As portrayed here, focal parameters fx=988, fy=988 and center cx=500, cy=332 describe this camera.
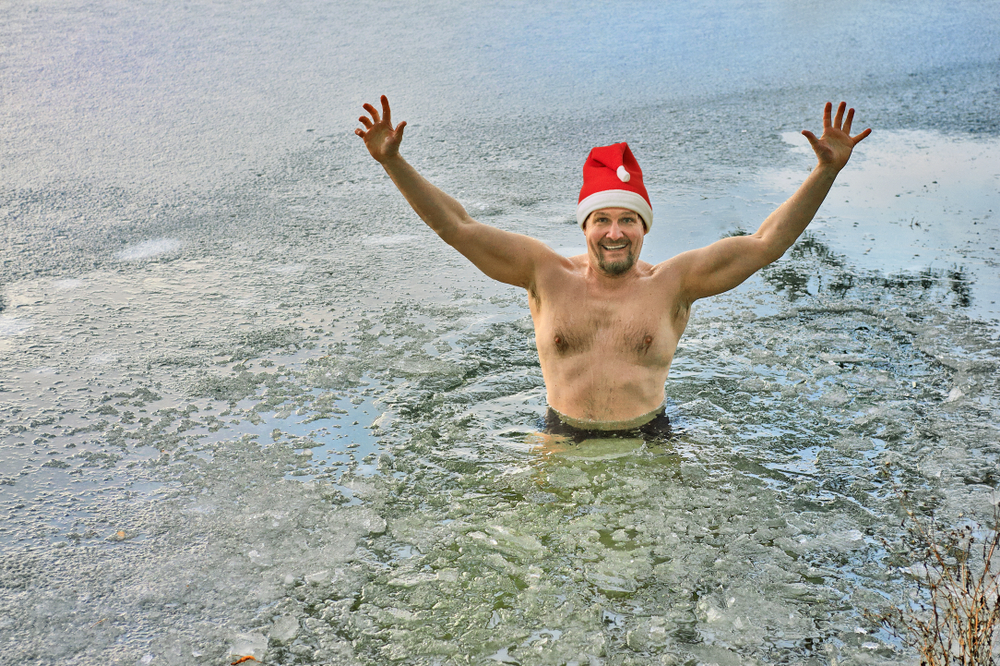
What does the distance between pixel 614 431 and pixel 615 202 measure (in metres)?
0.92

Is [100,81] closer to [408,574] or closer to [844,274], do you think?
[844,274]

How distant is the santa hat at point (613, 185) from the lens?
12.8 ft

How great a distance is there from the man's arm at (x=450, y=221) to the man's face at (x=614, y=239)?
20cm

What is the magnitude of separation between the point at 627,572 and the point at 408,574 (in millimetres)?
696

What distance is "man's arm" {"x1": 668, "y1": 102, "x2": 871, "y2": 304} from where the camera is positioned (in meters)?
3.58

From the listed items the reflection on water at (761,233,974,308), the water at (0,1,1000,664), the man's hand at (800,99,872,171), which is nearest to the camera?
the water at (0,1,1000,664)

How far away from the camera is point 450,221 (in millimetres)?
3717

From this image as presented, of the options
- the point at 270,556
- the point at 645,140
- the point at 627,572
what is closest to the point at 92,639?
the point at 270,556

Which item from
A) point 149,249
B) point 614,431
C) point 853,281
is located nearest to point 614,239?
point 614,431

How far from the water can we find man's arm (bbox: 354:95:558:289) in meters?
0.72

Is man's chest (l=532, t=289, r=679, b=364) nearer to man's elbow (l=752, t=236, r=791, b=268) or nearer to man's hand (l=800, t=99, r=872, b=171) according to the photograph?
man's elbow (l=752, t=236, r=791, b=268)

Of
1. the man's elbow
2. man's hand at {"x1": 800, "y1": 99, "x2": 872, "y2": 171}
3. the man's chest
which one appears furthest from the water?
man's hand at {"x1": 800, "y1": 99, "x2": 872, "y2": 171}

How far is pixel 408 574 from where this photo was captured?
124 inches

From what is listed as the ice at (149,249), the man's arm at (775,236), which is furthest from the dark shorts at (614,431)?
the ice at (149,249)
